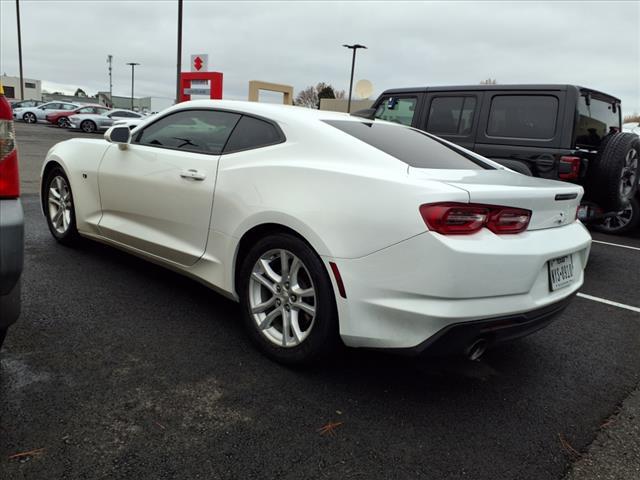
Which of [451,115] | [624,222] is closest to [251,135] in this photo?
[451,115]

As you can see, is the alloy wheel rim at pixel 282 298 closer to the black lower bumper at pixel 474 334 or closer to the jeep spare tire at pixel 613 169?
the black lower bumper at pixel 474 334

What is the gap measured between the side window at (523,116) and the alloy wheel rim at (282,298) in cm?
396

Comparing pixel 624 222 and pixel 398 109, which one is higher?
pixel 398 109

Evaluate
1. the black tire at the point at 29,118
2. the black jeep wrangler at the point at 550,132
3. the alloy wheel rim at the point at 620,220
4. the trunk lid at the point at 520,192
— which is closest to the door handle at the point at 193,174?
the trunk lid at the point at 520,192

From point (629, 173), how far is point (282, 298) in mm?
4448

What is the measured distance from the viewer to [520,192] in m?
2.47

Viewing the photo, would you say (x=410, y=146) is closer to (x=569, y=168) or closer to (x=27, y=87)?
(x=569, y=168)

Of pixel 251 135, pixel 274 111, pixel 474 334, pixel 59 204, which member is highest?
pixel 274 111

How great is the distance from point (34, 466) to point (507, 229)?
2.18m

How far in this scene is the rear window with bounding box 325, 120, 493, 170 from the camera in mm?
2836

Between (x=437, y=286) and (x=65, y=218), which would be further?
(x=65, y=218)

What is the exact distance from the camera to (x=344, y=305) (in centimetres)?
246

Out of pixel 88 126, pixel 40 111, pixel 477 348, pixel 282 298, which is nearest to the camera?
pixel 477 348

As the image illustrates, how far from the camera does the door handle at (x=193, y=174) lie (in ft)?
10.5
